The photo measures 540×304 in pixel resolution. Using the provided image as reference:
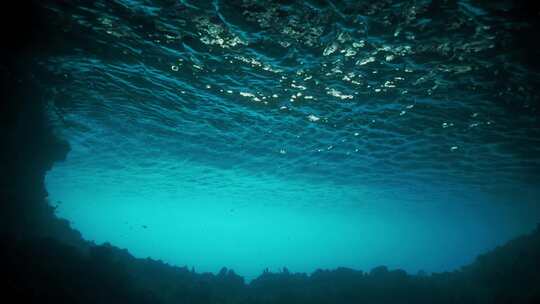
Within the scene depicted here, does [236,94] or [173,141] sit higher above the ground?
[173,141]

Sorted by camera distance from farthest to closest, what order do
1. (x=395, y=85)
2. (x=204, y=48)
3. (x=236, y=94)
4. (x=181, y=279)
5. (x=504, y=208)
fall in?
1. (x=504, y=208)
2. (x=181, y=279)
3. (x=236, y=94)
4. (x=395, y=85)
5. (x=204, y=48)

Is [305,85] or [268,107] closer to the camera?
[305,85]

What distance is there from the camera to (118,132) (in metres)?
23.1

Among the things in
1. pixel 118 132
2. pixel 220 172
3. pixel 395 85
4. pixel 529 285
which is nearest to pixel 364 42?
pixel 395 85

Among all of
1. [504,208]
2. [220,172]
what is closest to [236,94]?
[220,172]

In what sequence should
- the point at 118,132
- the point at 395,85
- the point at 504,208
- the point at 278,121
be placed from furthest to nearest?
1. the point at 504,208
2. the point at 118,132
3. the point at 278,121
4. the point at 395,85

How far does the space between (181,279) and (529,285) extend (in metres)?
20.2

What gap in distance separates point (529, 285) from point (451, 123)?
9618mm

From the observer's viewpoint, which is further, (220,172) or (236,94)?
(220,172)

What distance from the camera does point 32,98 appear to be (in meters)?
16.3

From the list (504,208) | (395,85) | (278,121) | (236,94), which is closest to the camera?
(395,85)

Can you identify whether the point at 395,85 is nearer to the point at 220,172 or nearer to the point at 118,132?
the point at 118,132

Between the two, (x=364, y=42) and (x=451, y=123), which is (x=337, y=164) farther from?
(x=364, y=42)

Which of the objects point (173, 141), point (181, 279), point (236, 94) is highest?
point (173, 141)
